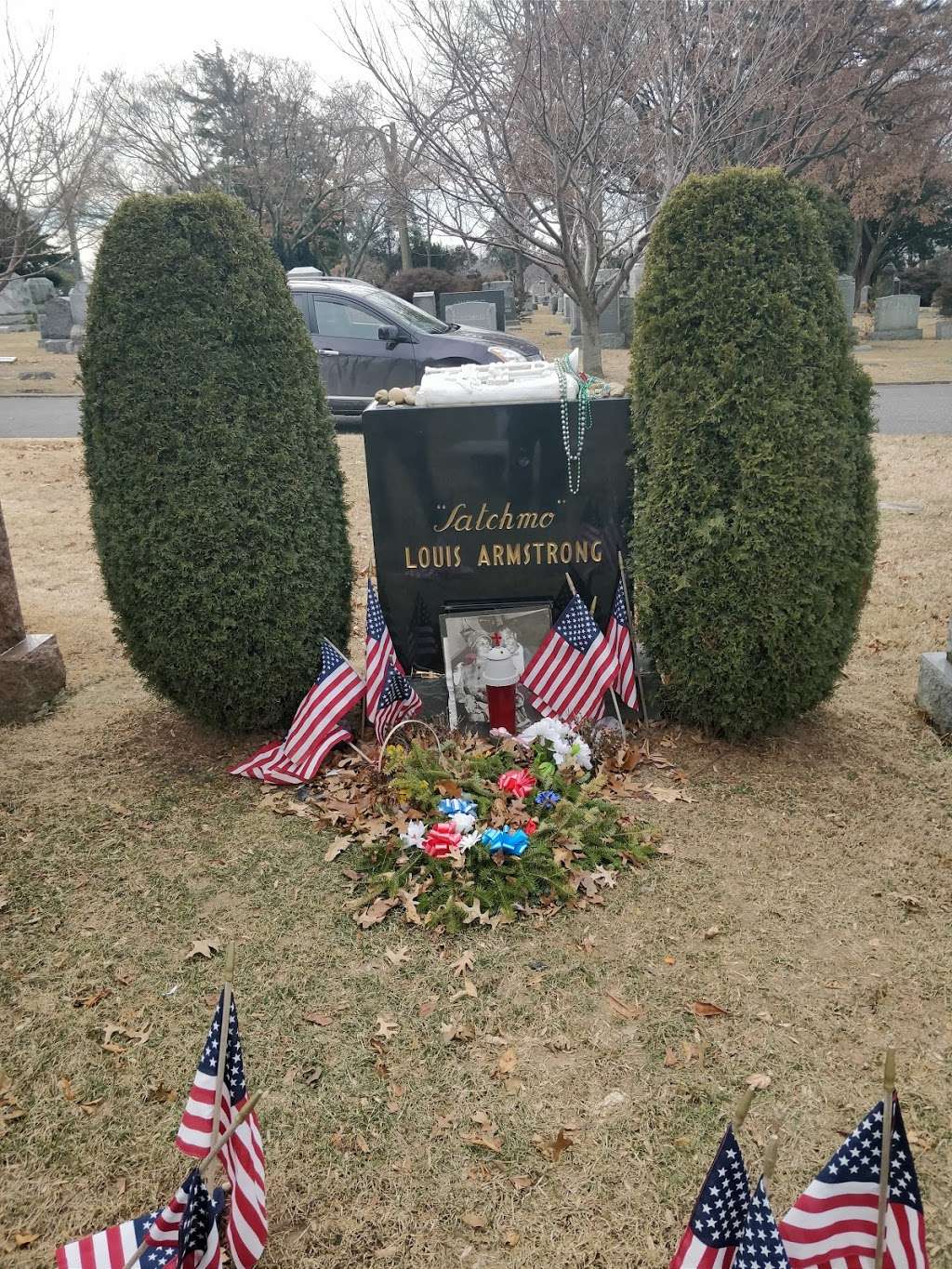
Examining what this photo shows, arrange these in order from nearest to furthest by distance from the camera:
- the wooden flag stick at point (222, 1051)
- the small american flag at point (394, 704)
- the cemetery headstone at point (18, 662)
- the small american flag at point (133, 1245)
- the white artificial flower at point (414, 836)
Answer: the wooden flag stick at point (222, 1051) < the small american flag at point (133, 1245) < the white artificial flower at point (414, 836) < the small american flag at point (394, 704) < the cemetery headstone at point (18, 662)

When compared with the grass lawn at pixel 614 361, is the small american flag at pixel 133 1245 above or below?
below

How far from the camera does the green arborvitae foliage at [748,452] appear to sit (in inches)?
165

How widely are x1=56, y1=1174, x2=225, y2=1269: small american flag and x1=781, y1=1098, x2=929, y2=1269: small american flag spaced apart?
1274mm

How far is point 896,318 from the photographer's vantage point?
2461cm

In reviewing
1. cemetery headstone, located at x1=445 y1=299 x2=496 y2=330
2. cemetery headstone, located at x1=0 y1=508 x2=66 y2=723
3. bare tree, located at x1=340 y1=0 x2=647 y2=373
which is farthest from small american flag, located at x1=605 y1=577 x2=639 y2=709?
cemetery headstone, located at x1=445 y1=299 x2=496 y2=330

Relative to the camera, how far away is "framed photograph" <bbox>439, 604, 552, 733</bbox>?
487cm

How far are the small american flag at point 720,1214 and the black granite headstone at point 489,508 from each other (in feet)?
11.0

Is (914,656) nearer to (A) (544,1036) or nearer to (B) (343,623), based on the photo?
(B) (343,623)

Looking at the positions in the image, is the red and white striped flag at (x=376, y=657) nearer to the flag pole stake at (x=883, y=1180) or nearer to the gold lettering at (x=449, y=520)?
the gold lettering at (x=449, y=520)

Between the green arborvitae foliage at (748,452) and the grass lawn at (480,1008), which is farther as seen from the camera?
the green arborvitae foliage at (748,452)

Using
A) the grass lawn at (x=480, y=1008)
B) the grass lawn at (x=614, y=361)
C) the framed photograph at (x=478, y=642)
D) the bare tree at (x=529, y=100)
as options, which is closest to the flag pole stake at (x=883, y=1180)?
the grass lawn at (x=480, y=1008)

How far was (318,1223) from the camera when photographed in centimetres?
248

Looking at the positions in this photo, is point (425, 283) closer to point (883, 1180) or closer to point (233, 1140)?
point (233, 1140)

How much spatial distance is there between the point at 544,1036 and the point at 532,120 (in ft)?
35.9
